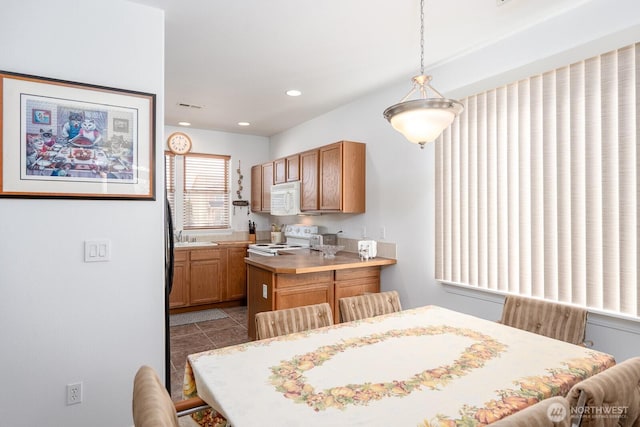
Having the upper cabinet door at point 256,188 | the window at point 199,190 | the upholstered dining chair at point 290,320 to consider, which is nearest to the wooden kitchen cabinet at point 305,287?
the upholstered dining chair at point 290,320

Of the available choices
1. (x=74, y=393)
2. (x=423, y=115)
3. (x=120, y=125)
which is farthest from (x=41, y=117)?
(x=423, y=115)

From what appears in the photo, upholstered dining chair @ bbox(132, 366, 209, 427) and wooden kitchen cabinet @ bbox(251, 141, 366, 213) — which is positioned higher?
wooden kitchen cabinet @ bbox(251, 141, 366, 213)

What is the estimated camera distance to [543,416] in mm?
840

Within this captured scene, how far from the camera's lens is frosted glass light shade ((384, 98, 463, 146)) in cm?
158

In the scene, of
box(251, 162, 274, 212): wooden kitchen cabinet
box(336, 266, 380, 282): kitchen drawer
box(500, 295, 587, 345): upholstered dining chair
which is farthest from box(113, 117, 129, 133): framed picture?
box(251, 162, 274, 212): wooden kitchen cabinet

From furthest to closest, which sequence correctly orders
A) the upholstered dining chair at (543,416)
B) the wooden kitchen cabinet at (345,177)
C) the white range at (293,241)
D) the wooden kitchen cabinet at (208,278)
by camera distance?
the wooden kitchen cabinet at (208,278) → the white range at (293,241) → the wooden kitchen cabinet at (345,177) → the upholstered dining chair at (543,416)

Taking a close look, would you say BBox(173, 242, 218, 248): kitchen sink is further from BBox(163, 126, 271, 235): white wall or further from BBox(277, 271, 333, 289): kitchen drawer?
BBox(277, 271, 333, 289): kitchen drawer

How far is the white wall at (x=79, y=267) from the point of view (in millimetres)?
1816

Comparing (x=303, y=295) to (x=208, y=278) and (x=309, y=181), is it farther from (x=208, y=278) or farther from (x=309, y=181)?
(x=208, y=278)

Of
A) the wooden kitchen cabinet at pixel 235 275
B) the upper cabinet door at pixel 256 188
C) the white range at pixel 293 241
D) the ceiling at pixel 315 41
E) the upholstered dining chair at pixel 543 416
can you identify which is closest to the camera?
the upholstered dining chair at pixel 543 416

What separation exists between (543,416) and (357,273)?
8.73 feet

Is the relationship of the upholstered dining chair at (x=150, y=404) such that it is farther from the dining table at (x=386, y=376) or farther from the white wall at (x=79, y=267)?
the white wall at (x=79, y=267)

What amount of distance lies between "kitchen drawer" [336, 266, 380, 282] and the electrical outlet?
2.06 m

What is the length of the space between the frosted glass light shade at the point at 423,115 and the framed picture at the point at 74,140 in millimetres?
1451
